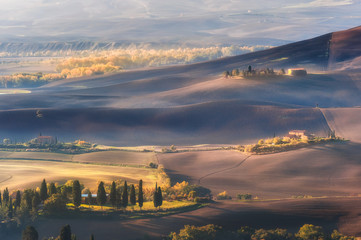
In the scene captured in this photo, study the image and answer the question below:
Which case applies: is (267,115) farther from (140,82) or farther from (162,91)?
(140,82)

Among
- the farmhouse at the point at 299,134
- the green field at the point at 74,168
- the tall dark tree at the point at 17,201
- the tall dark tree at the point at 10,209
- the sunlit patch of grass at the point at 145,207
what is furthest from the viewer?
the farmhouse at the point at 299,134

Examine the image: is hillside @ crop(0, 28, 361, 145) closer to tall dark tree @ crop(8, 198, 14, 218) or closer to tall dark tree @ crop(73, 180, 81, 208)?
tall dark tree @ crop(73, 180, 81, 208)

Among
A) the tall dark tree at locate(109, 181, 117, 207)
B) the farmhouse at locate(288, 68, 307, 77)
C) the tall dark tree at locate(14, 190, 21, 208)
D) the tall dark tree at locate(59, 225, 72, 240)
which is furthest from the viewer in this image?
the farmhouse at locate(288, 68, 307, 77)

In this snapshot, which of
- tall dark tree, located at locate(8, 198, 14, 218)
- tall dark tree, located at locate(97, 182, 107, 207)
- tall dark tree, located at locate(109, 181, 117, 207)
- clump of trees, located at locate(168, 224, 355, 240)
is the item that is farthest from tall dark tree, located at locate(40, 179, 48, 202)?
clump of trees, located at locate(168, 224, 355, 240)

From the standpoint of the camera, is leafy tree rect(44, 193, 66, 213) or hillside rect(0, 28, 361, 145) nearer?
leafy tree rect(44, 193, 66, 213)

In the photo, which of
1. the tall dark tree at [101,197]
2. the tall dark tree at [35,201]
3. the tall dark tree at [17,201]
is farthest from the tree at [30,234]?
the tall dark tree at [101,197]

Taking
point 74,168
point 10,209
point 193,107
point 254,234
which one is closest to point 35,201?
point 10,209

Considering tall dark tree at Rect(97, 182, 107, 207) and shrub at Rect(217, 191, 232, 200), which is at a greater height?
tall dark tree at Rect(97, 182, 107, 207)

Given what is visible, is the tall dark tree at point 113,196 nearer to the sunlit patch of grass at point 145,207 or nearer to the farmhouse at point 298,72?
the sunlit patch of grass at point 145,207

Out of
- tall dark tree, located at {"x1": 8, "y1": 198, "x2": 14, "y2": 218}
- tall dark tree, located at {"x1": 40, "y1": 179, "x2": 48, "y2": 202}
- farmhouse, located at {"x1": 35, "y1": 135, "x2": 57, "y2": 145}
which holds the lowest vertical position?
tall dark tree, located at {"x1": 8, "y1": 198, "x2": 14, "y2": 218}

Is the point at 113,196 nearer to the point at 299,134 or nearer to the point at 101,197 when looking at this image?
the point at 101,197

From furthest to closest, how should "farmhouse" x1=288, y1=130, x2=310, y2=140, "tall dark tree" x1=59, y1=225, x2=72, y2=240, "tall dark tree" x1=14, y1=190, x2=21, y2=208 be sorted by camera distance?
"farmhouse" x1=288, y1=130, x2=310, y2=140, "tall dark tree" x1=14, y1=190, x2=21, y2=208, "tall dark tree" x1=59, y1=225, x2=72, y2=240
